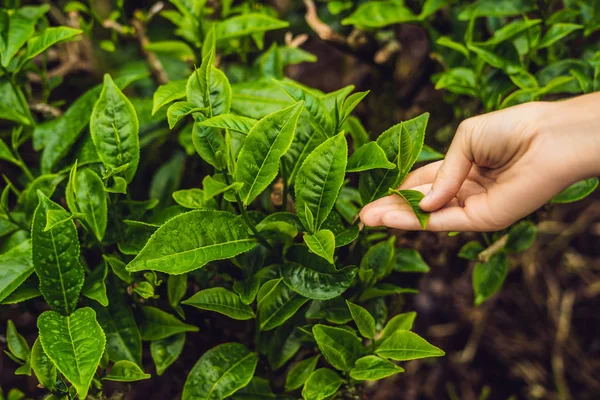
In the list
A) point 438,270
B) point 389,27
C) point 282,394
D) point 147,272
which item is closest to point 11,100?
point 147,272

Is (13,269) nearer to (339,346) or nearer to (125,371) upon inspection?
(125,371)

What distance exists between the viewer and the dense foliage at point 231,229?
1.06 metres

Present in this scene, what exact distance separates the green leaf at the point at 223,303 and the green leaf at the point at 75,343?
216 millimetres

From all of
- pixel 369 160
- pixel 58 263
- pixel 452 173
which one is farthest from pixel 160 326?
pixel 452 173

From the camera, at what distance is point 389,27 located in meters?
1.87

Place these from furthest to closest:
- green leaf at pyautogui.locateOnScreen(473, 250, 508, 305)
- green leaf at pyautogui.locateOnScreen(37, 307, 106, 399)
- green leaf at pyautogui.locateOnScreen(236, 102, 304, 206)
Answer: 1. green leaf at pyautogui.locateOnScreen(473, 250, 508, 305)
2. green leaf at pyautogui.locateOnScreen(236, 102, 304, 206)
3. green leaf at pyautogui.locateOnScreen(37, 307, 106, 399)

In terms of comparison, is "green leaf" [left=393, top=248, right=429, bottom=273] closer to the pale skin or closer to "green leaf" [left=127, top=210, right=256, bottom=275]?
the pale skin

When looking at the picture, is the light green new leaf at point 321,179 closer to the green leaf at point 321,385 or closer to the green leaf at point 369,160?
the green leaf at point 369,160

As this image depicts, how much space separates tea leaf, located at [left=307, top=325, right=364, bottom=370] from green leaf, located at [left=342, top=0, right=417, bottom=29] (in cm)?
99

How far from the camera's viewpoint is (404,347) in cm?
112

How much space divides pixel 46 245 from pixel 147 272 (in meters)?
0.22

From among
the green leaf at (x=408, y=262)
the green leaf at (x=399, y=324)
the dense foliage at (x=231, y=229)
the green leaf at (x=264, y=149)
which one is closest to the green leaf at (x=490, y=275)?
the dense foliage at (x=231, y=229)

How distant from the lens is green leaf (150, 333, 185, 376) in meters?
1.22

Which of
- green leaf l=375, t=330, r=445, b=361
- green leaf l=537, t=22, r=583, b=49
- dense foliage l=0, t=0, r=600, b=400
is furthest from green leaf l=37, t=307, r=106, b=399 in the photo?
green leaf l=537, t=22, r=583, b=49
